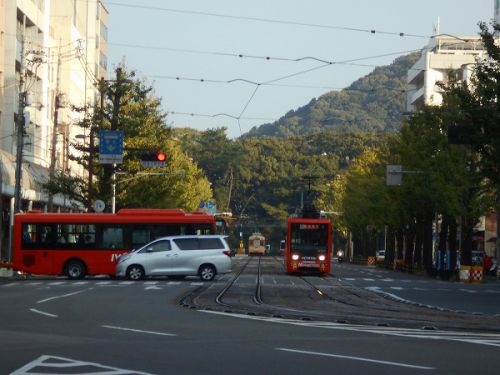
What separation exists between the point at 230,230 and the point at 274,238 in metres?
8.67

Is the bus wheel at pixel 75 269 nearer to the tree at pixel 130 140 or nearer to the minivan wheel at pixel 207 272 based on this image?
the minivan wheel at pixel 207 272

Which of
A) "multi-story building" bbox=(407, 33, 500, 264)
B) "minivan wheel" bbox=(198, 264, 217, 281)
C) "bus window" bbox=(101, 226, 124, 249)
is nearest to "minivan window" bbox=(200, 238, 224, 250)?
"minivan wheel" bbox=(198, 264, 217, 281)

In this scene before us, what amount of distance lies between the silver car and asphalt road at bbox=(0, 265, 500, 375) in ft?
62.1

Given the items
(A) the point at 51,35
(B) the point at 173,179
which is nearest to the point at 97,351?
(B) the point at 173,179

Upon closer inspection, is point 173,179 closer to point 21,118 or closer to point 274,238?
point 21,118

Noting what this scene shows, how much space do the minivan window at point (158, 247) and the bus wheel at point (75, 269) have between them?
418 cm

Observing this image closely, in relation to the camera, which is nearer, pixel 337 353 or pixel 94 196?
pixel 337 353

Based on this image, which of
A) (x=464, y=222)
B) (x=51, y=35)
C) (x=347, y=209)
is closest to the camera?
(x=464, y=222)

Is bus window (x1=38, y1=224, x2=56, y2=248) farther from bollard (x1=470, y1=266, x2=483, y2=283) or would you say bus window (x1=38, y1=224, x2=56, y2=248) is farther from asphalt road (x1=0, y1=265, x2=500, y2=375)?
bollard (x1=470, y1=266, x2=483, y2=283)

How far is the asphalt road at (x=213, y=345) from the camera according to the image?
525 inches

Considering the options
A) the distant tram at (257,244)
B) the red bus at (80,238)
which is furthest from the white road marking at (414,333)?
the distant tram at (257,244)

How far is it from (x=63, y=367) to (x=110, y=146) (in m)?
45.4

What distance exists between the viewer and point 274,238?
15262 centimetres

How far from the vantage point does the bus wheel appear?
4744 cm
